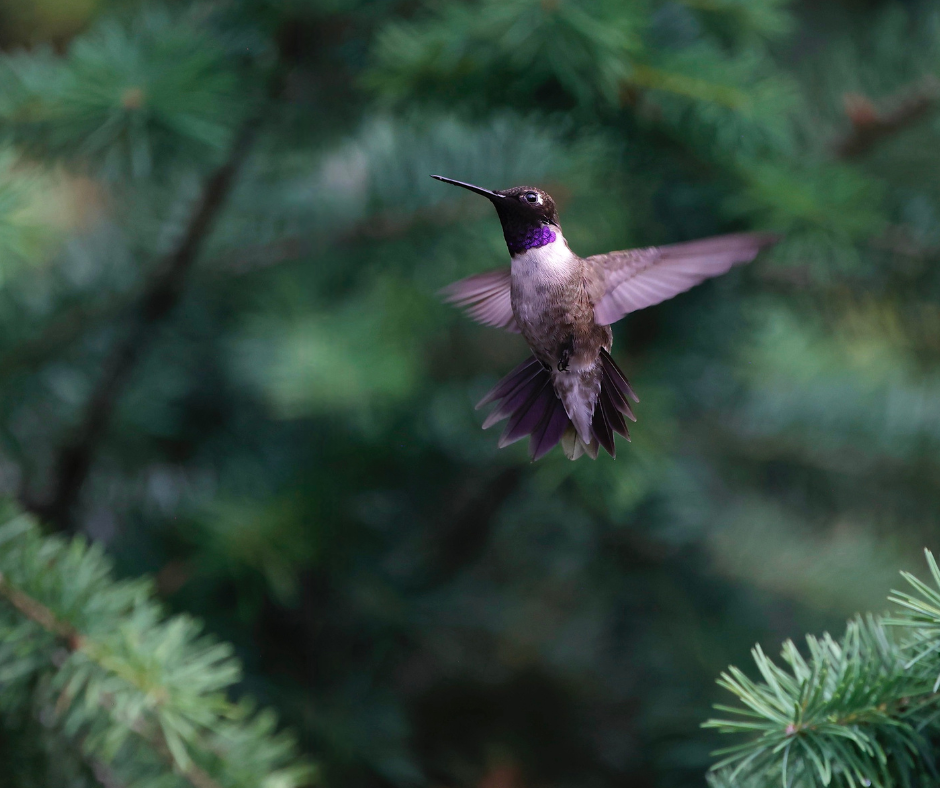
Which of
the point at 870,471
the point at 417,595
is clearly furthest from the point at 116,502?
the point at 870,471

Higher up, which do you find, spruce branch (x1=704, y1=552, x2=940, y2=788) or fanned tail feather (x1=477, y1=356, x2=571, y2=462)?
spruce branch (x1=704, y1=552, x2=940, y2=788)

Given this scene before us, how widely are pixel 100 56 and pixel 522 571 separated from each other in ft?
1.97

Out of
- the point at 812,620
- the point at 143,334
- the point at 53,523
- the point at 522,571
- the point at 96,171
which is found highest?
the point at 96,171

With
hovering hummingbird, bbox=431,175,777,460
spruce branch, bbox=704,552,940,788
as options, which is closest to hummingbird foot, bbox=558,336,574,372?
hovering hummingbird, bbox=431,175,777,460

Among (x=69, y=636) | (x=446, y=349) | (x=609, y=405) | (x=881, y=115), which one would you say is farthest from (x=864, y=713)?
(x=446, y=349)

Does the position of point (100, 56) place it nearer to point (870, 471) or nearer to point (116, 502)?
point (116, 502)

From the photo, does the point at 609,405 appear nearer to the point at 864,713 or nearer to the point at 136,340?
the point at 864,713

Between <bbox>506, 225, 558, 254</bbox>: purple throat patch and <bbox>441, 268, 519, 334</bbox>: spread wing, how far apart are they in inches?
1.1

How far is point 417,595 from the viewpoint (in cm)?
73

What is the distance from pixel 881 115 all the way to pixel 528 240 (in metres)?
0.29

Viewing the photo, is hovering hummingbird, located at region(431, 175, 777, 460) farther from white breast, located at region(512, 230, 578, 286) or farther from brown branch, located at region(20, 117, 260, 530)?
brown branch, located at region(20, 117, 260, 530)

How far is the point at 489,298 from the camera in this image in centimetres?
59

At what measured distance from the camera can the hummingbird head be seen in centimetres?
51

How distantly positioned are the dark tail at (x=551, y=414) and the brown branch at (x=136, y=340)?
22 centimetres
